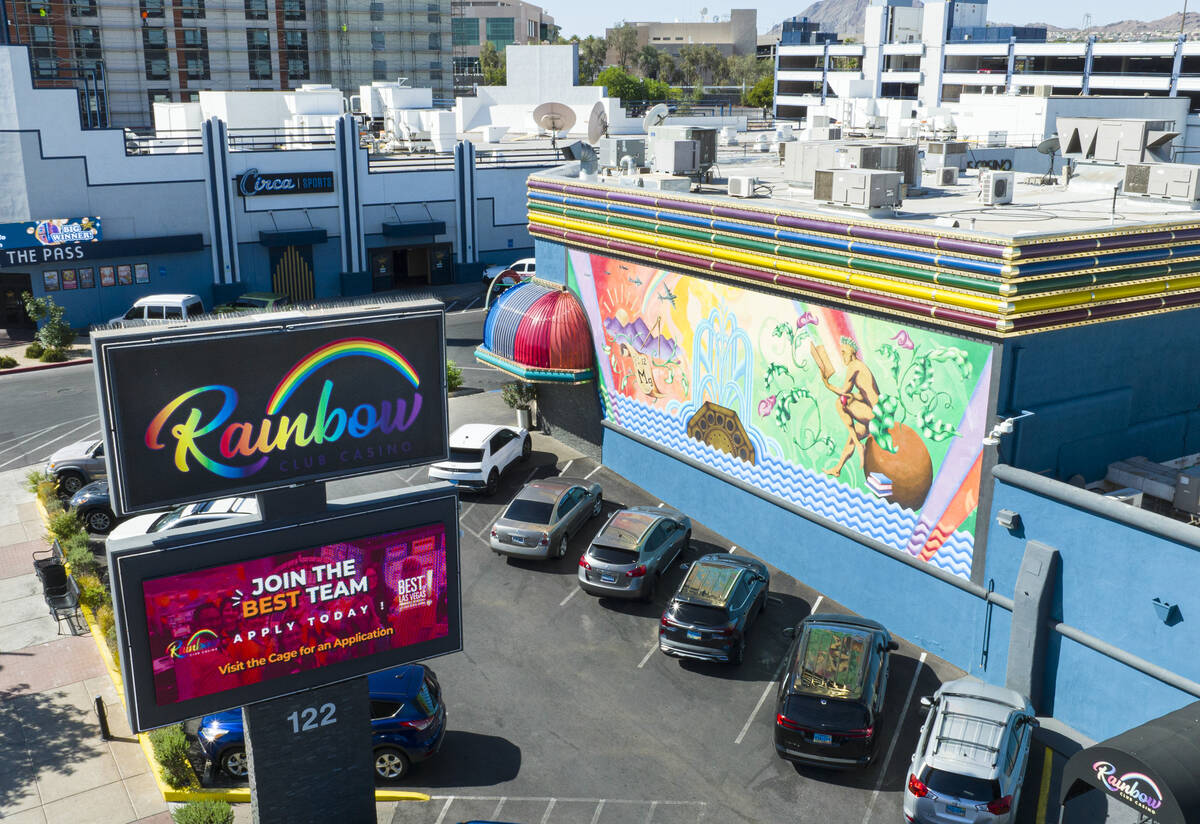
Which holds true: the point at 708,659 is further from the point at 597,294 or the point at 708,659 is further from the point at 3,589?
the point at 3,589

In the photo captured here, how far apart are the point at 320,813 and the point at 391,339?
23.3 feet

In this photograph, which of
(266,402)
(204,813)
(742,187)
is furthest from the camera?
(742,187)

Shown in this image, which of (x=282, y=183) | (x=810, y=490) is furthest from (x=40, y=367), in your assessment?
(x=810, y=490)

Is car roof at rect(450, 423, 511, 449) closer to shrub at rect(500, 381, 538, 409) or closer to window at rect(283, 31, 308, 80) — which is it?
shrub at rect(500, 381, 538, 409)

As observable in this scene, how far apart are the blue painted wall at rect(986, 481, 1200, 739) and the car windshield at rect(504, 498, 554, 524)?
10.6 m

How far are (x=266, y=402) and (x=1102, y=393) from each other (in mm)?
16878

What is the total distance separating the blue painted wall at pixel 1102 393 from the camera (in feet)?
67.4

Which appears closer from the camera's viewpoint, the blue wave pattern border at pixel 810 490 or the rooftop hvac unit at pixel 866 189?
the blue wave pattern border at pixel 810 490

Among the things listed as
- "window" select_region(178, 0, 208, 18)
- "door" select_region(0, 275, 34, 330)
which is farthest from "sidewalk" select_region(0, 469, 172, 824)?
"window" select_region(178, 0, 208, 18)

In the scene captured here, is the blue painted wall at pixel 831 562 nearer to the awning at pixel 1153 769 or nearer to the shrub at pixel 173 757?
the awning at pixel 1153 769

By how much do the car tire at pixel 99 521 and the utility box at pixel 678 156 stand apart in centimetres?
1811

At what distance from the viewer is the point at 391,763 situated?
18266mm

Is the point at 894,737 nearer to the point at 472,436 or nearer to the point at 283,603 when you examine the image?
the point at 283,603

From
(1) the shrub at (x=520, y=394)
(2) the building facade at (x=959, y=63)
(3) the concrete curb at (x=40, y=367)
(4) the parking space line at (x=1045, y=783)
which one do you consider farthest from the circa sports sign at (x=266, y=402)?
(2) the building facade at (x=959, y=63)
